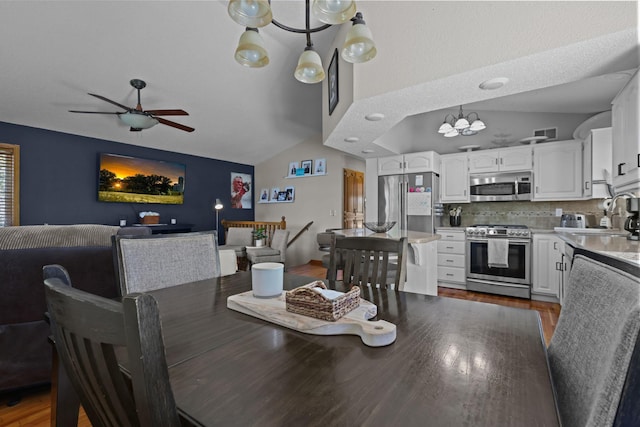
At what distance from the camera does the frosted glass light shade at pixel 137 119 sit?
3.42 meters

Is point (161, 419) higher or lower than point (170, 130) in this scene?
lower

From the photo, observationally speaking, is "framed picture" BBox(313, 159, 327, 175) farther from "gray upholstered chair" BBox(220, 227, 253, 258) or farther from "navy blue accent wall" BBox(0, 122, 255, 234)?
"navy blue accent wall" BBox(0, 122, 255, 234)

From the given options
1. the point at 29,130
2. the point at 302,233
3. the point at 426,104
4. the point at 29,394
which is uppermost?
the point at 29,130

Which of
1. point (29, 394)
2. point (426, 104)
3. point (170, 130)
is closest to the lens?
point (29, 394)

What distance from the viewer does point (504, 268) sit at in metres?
3.79

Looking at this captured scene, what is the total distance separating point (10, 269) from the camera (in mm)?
1561

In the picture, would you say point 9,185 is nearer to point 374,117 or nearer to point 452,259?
point 374,117

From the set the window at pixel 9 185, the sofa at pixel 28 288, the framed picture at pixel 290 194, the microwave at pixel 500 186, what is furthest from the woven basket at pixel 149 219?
the microwave at pixel 500 186

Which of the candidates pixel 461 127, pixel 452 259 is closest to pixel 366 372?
pixel 461 127

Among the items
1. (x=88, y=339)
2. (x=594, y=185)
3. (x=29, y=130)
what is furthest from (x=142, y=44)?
(x=594, y=185)

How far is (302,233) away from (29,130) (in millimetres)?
4783

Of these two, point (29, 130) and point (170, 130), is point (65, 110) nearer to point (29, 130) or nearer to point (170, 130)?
point (29, 130)

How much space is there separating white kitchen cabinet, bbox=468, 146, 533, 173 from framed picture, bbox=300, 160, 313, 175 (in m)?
3.21

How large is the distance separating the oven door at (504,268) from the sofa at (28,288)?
409 centimetres
